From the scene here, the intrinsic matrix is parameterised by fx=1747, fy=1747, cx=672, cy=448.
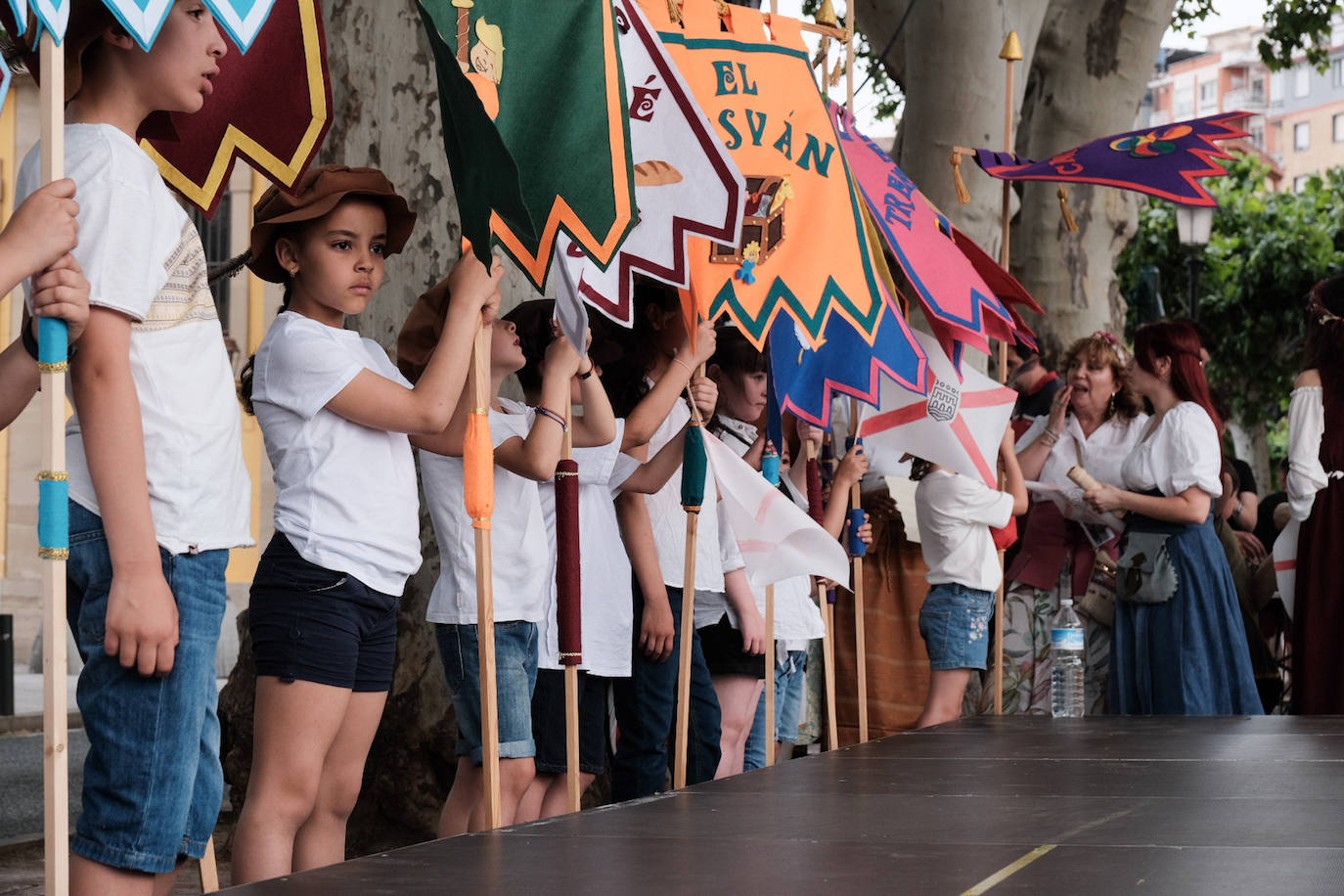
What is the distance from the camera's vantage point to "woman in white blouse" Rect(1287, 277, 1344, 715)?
268 inches

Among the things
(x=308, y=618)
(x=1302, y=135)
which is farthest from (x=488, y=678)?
(x=1302, y=135)

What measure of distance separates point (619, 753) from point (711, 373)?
155 centimetres

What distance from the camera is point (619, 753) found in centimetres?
487

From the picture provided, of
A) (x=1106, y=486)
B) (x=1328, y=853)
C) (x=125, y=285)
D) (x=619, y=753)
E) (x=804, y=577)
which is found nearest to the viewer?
(x=1328, y=853)

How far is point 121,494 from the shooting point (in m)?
2.57

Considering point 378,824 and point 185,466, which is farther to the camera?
point 378,824

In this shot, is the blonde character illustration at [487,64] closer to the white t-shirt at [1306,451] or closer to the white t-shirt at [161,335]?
the white t-shirt at [161,335]

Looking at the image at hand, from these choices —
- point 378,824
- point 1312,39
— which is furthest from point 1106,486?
point 1312,39

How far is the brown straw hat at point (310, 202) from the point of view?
353cm

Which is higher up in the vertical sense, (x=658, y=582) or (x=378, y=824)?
(x=658, y=582)

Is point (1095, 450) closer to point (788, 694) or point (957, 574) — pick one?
point (957, 574)

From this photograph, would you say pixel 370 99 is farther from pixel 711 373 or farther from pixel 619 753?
pixel 619 753

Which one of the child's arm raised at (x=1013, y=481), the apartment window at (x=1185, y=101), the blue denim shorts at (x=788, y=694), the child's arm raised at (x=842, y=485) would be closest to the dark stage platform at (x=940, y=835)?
the blue denim shorts at (x=788, y=694)

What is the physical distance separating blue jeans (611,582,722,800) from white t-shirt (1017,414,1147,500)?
2726mm
